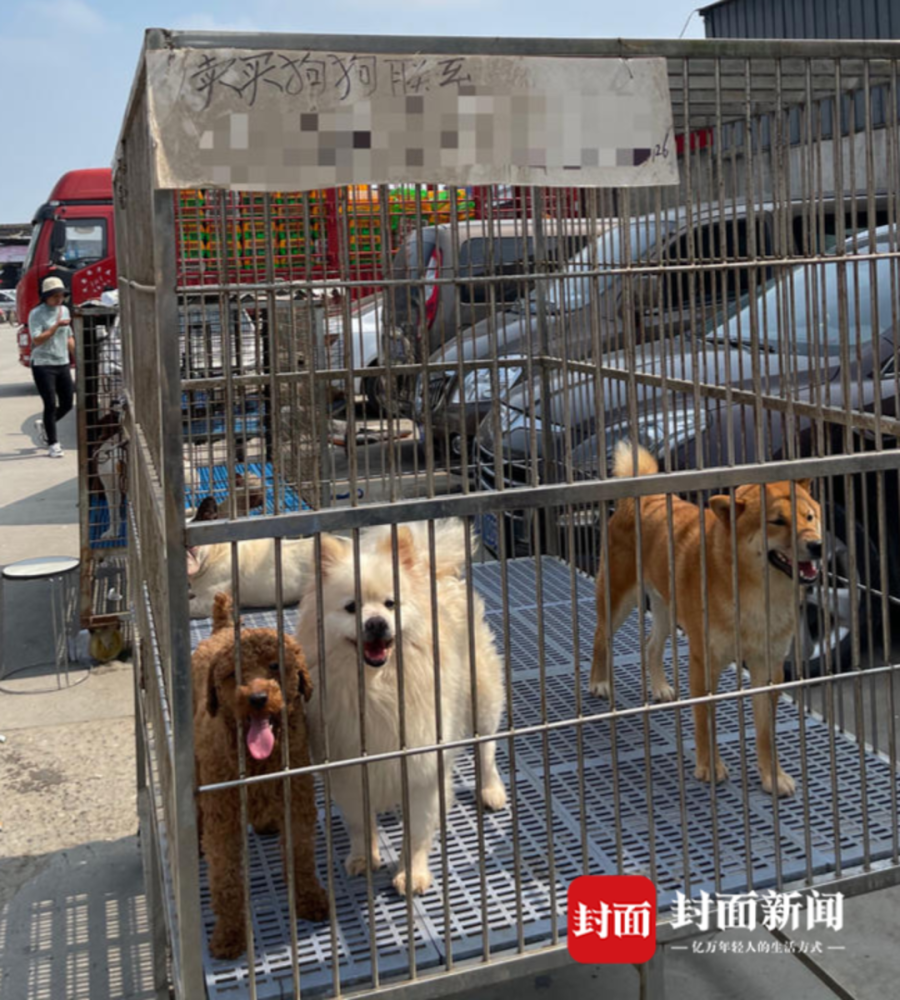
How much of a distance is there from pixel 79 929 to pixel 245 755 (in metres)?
1.42

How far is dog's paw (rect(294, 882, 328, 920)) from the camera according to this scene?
271 centimetres

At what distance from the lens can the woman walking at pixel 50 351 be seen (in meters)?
12.2

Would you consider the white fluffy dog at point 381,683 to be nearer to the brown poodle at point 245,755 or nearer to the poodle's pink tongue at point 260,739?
the brown poodle at point 245,755

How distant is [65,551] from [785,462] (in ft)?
22.1

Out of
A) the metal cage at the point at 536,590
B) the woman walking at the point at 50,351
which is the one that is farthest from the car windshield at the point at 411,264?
the woman walking at the point at 50,351

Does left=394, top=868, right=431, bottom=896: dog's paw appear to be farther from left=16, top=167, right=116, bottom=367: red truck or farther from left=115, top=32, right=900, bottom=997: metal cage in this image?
left=16, top=167, right=116, bottom=367: red truck

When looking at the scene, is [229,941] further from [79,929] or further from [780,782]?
[780,782]

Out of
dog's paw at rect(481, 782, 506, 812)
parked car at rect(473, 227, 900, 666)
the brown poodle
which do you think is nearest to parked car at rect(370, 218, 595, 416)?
parked car at rect(473, 227, 900, 666)

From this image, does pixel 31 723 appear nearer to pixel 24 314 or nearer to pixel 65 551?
pixel 65 551

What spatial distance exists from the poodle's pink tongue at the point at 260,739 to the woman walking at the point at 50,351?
10244 millimetres

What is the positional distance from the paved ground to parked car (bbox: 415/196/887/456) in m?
1.66

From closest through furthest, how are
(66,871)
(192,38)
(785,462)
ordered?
(192,38), (785,462), (66,871)

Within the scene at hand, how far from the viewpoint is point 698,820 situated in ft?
10.1

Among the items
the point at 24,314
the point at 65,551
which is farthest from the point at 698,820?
the point at 24,314
